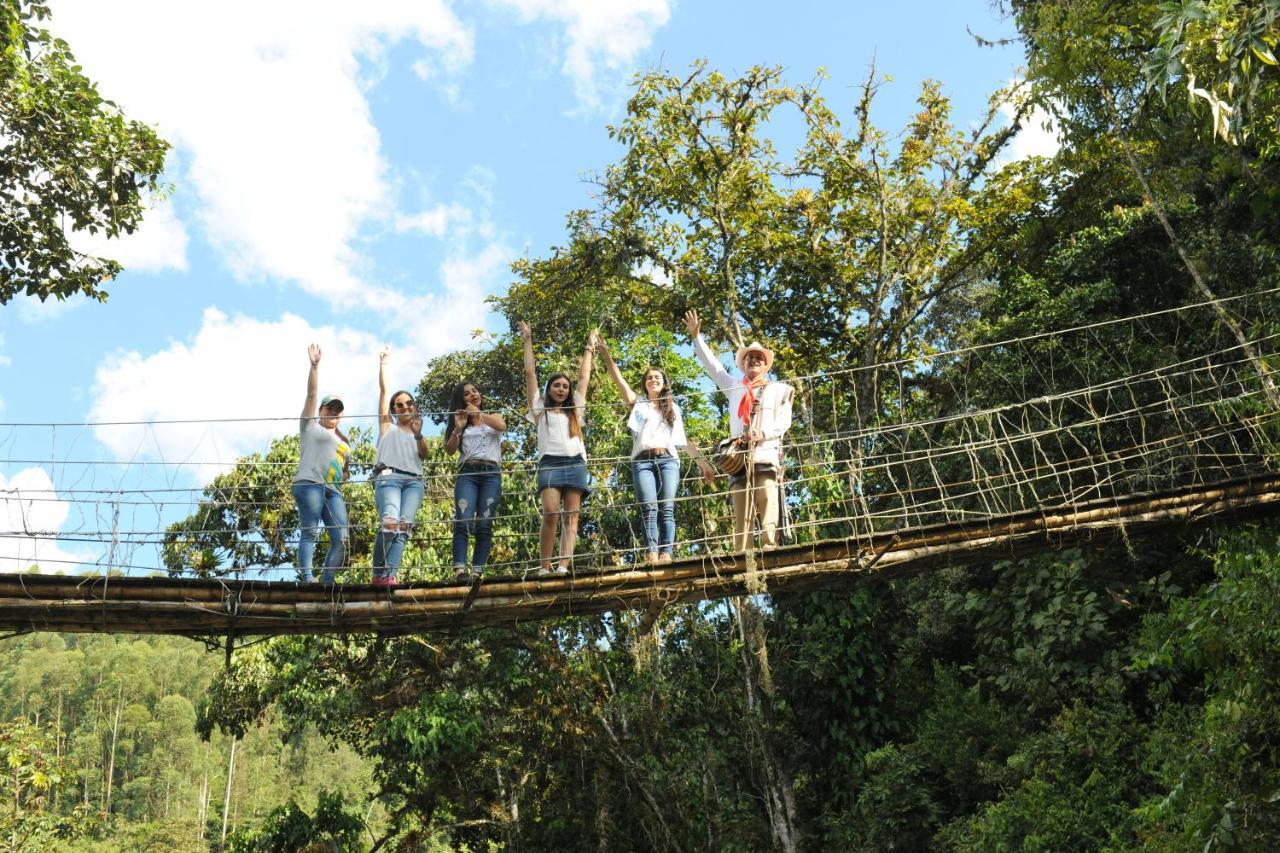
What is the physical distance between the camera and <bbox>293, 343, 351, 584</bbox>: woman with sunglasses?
174 inches

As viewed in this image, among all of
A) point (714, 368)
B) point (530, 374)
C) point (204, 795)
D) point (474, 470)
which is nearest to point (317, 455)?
point (474, 470)

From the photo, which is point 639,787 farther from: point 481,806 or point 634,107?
point 634,107

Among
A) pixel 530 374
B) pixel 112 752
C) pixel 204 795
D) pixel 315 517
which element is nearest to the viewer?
pixel 315 517

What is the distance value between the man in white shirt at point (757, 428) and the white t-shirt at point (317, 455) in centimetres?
143

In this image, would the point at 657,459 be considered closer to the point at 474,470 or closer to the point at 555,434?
the point at 555,434

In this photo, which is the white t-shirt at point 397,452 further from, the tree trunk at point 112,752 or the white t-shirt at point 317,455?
the tree trunk at point 112,752

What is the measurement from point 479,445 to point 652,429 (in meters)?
0.63

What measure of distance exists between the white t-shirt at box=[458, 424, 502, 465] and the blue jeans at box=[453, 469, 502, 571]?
0.17 feet

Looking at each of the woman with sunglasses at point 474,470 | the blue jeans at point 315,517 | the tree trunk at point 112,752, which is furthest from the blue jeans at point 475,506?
the tree trunk at point 112,752

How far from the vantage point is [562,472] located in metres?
4.35

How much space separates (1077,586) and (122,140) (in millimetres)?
5749

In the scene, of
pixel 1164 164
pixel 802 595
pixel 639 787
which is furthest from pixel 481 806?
pixel 1164 164

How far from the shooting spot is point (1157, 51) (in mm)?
3688

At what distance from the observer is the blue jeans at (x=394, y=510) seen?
14.0 ft
